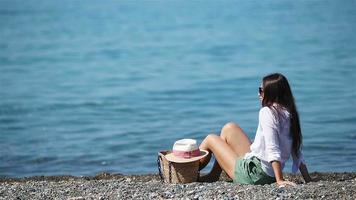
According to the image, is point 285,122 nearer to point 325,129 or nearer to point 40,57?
point 325,129

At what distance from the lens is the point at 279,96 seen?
7.66 meters

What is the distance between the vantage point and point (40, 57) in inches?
1095

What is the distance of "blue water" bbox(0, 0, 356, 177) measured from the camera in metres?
13.0

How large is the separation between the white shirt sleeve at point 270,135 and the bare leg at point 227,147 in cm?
61

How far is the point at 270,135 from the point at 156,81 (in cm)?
1402

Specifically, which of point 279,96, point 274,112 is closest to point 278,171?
point 274,112

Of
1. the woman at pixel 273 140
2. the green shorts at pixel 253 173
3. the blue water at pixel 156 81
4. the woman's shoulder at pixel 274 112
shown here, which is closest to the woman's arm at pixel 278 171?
the woman at pixel 273 140

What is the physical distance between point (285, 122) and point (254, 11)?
34.7 m

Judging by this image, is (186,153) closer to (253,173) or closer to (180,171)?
(180,171)

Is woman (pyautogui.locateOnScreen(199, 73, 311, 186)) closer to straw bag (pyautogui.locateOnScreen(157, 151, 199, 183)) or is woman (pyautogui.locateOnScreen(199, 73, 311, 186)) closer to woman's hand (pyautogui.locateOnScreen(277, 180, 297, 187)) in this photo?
woman's hand (pyautogui.locateOnScreen(277, 180, 297, 187))

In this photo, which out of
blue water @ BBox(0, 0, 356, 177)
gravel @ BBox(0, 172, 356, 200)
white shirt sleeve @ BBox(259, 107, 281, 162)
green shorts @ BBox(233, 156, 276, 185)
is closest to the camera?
gravel @ BBox(0, 172, 356, 200)

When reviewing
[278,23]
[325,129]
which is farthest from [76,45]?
[325,129]

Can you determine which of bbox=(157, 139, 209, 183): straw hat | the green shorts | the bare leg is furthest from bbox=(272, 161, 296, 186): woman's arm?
bbox=(157, 139, 209, 183): straw hat

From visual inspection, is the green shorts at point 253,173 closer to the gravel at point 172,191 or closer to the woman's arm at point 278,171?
the gravel at point 172,191
